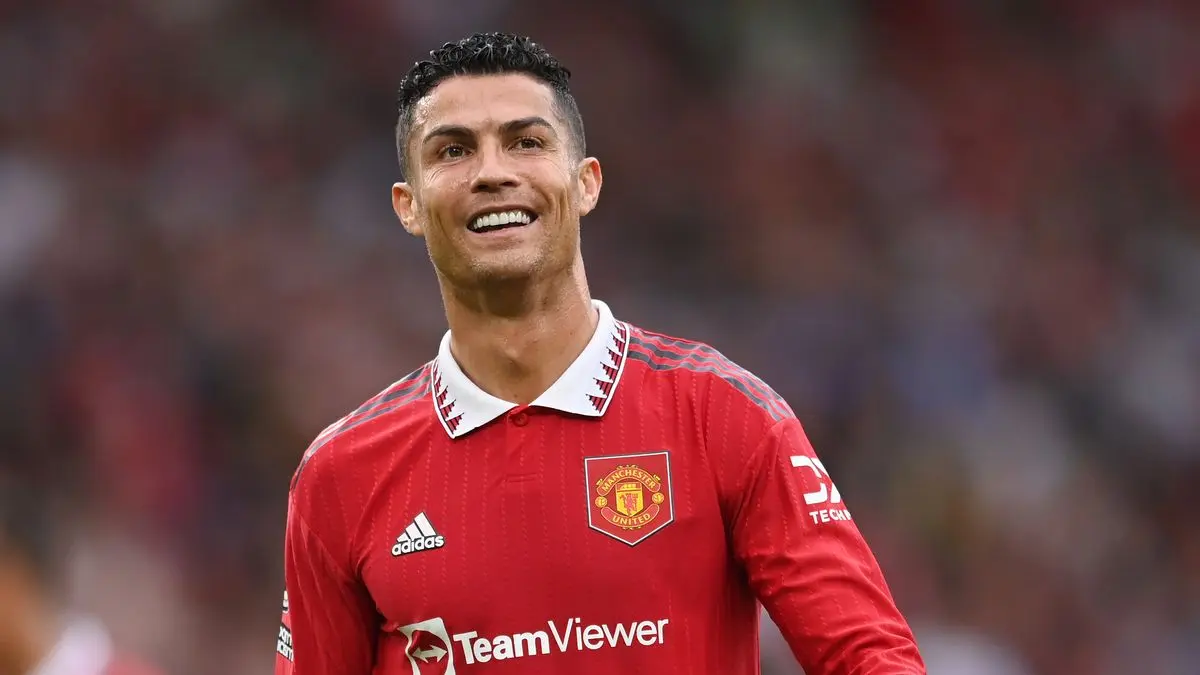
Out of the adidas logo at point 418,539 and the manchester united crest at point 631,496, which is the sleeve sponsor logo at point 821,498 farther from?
the adidas logo at point 418,539

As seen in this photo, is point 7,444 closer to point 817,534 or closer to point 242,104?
point 242,104

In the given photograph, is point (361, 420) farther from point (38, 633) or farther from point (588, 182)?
point (38, 633)

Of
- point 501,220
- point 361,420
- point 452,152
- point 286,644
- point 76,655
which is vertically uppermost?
point 452,152

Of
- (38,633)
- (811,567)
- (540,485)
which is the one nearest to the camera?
(811,567)

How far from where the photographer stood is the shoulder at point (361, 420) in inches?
108

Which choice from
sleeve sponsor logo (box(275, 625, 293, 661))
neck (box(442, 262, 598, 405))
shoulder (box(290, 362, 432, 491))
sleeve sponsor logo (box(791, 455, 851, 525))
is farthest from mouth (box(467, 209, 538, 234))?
sleeve sponsor logo (box(275, 625, 293, 661))

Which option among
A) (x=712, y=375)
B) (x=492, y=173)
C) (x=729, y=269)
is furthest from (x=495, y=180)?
(x=729, y=269)

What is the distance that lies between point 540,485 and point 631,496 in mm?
165

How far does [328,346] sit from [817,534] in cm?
482

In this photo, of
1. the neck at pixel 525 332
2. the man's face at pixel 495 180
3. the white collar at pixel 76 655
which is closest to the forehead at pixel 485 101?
the man's face at pixel 495 180

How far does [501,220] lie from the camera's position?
8.67 feet

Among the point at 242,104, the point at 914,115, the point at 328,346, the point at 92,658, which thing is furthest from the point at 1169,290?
the point at 92,658

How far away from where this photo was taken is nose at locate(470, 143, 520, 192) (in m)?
2.63

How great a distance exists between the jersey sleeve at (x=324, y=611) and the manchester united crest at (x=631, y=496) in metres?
0.50
